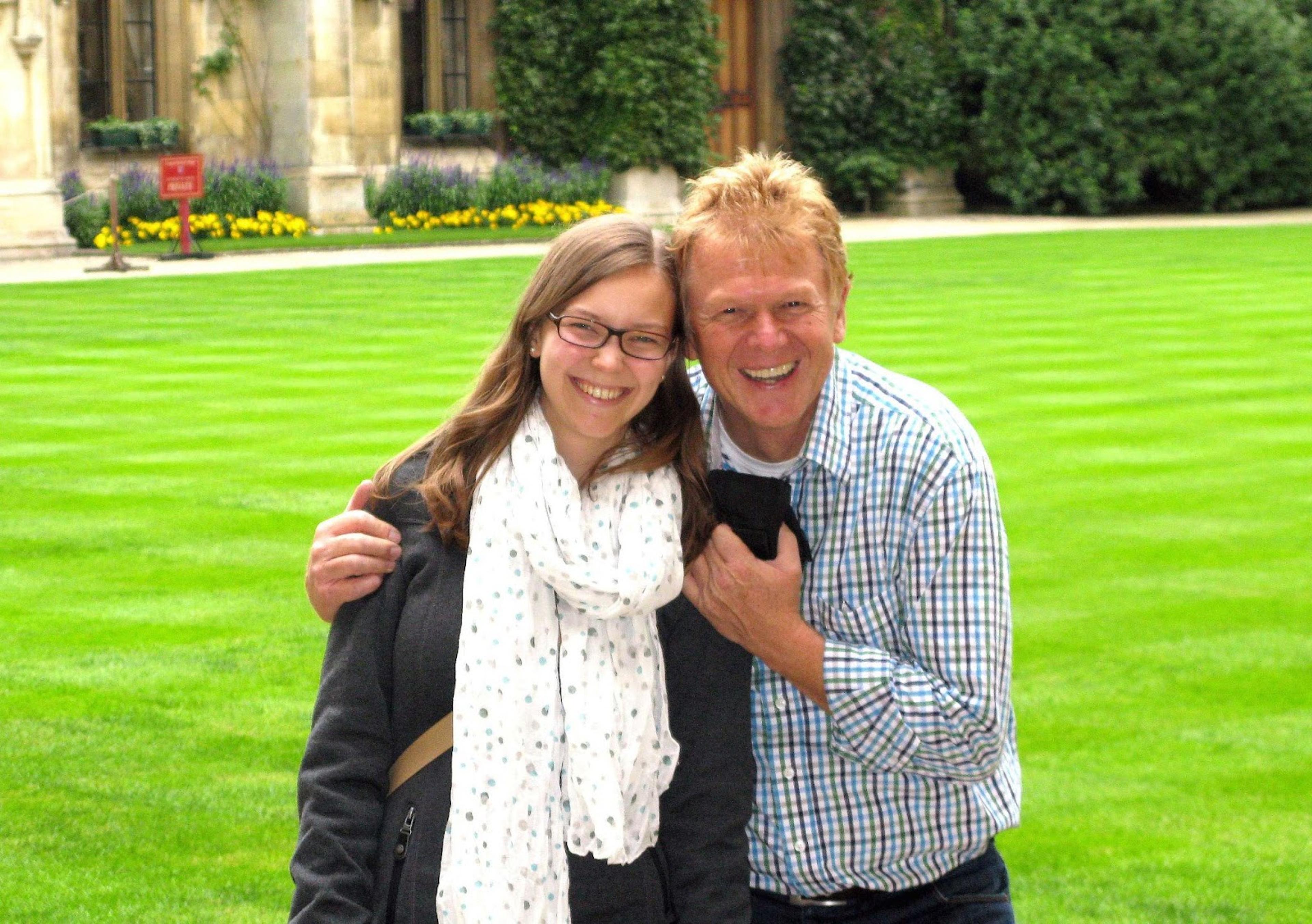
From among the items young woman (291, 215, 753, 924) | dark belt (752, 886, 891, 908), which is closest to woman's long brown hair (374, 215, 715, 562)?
young woman (291, 215, 753, 924)

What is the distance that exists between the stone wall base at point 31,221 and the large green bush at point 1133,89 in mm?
15735

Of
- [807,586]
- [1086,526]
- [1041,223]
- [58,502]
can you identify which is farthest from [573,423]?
[1041,223]

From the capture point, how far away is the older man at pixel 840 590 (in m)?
3.03

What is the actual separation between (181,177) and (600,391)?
64.3ft

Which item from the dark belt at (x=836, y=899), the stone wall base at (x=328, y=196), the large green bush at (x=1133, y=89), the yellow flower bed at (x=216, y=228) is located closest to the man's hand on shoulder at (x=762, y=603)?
the dark belt at (x=836, y=899)

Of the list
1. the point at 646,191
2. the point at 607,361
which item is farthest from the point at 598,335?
the point at 646,191

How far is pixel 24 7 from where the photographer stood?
21328 mm

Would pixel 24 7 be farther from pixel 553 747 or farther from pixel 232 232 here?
pixel 553 747

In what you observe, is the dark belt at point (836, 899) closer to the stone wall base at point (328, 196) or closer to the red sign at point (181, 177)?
the red sign at point (181, 177)

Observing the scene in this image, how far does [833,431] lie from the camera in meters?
3.15

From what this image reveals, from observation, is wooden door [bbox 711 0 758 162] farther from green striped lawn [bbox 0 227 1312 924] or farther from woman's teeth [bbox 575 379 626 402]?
woman's teeth [bbox 575 379 626 402]

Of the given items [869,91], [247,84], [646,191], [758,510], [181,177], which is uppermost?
[869,91]

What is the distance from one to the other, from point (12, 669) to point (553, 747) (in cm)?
374

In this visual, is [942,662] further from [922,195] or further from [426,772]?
[922,195]
